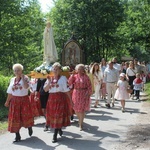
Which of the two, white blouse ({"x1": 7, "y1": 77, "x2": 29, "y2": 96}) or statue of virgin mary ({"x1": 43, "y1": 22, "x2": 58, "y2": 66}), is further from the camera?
statue of virgin mary ({"x1": 43, "y1": 22, "x2": 58, "y2": 66})

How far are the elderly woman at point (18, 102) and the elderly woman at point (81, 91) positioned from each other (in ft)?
5.75

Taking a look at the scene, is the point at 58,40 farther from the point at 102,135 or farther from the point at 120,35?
the point at 102,135

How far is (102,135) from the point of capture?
29.3 feet

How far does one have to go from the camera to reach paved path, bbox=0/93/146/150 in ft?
25.4

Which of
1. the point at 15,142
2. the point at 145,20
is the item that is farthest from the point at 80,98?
the point at 145,20

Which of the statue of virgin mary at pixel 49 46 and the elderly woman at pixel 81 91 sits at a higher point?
the statue of virgin mary at pixel 49 46

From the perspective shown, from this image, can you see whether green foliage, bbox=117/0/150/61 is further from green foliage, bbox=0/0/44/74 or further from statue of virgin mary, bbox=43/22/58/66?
statue of virgin mary, bbox=43/22/58/66

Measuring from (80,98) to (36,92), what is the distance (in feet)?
4.61

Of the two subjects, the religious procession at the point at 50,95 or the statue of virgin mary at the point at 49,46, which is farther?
the statue of virgin mary at the point at 49,46

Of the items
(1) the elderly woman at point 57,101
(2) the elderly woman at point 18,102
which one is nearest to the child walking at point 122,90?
(1) the elderly woman at point 57,101

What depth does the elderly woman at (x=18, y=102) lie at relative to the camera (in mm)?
8250

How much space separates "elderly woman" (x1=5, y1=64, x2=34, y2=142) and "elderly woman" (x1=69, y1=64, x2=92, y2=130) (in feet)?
5.75

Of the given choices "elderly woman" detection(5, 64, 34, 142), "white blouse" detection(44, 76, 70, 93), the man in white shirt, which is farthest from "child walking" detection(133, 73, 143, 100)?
"elderly woman" detection(5, 64, 34, 142)

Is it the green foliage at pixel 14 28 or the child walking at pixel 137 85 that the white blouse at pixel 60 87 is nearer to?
the child walking at pixel 137 85
